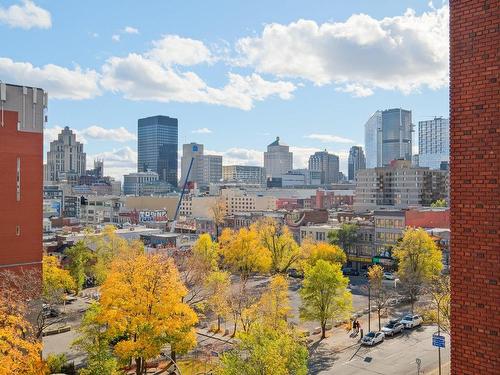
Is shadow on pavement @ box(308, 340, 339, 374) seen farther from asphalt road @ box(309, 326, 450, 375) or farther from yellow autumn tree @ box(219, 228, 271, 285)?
yellow autumn tree @ box(219, 228, 271, 285)

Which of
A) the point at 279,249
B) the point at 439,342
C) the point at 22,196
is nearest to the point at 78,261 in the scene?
the point at 279,249

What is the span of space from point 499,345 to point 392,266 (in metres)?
72.4

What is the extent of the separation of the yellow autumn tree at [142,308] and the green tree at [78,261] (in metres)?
35.4

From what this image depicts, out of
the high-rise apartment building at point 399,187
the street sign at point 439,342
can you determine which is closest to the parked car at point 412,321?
the street sign at point 439,342

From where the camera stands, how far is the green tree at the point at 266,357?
23969 millimetres

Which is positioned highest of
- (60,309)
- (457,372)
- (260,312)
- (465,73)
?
(465,73)

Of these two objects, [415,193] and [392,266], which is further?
[415,193]

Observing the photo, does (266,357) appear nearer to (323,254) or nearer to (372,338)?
(372,338)

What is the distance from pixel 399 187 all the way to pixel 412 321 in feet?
390

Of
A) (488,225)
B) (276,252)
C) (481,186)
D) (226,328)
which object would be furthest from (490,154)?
(276,252)

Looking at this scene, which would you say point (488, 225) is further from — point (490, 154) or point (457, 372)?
point (457, 372)

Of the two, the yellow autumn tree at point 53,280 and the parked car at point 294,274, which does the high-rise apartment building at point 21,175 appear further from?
the parked car at point 294,274

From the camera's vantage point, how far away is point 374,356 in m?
39.5

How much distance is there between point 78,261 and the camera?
6494cm
